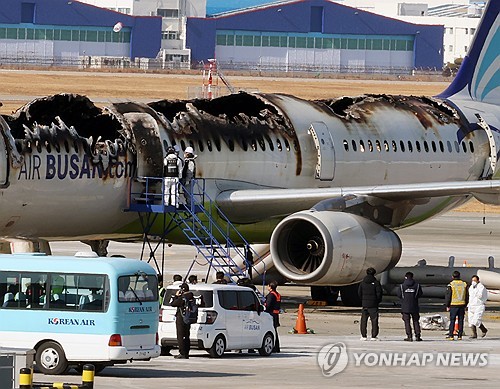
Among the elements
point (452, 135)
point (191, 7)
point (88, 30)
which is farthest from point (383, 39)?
point (452, 135)

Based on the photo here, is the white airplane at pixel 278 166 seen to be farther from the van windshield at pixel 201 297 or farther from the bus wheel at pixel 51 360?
the bus wheel at pixel 51 360

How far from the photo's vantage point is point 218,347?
26.5m

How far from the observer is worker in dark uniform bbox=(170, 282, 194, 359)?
25719mm

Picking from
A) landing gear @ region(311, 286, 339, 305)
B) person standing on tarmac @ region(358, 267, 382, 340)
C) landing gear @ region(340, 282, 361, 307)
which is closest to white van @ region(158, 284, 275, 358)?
person standing on tarmac @ region(358, 267, 382, 340)

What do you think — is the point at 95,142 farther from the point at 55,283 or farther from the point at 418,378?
the point at 418,378

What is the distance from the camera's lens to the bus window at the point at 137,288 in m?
23.6

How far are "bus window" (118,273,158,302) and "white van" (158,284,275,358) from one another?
6.73 ft

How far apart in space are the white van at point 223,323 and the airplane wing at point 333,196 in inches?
332

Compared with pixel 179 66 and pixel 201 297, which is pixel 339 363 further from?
pixel 179 66

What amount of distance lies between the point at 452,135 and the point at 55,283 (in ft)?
70.5

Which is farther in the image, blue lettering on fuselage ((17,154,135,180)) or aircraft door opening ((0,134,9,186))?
blue lettering on fuselage ((17,154,135,180))

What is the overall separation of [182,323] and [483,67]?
23017 mm

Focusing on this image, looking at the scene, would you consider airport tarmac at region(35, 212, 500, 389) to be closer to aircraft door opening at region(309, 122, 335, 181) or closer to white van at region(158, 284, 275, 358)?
white van at region(158, 284, 275, 358)

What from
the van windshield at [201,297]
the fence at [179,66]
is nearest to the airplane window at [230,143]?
the van windshield at [201,297]
